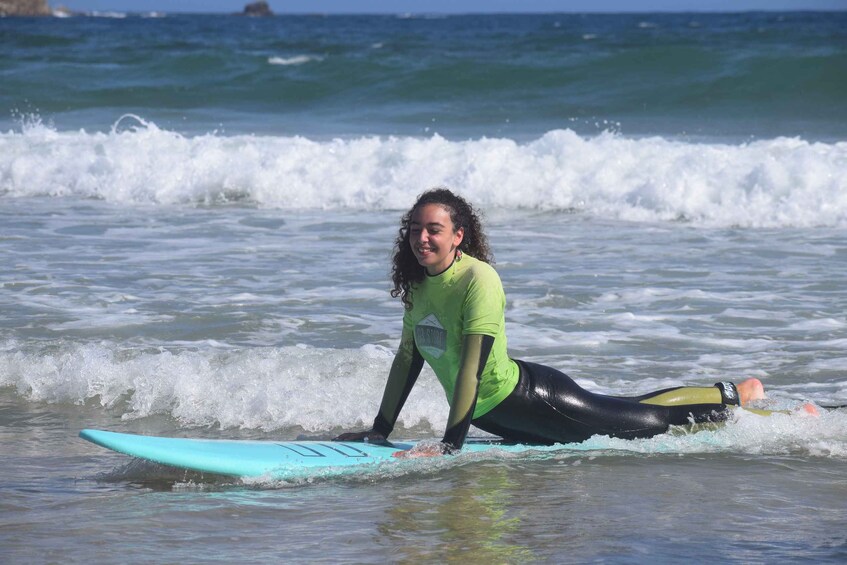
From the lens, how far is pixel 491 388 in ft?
15.5

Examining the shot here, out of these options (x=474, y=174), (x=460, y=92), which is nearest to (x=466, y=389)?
(x=474, y=174)

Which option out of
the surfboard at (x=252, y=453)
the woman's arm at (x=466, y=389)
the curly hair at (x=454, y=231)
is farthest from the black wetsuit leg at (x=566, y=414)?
the curly hair at (x=454, y=231)

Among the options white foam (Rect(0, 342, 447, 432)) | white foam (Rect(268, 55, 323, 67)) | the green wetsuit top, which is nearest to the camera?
the green wetsuit top

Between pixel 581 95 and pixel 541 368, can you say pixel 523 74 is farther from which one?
pixel 541 368

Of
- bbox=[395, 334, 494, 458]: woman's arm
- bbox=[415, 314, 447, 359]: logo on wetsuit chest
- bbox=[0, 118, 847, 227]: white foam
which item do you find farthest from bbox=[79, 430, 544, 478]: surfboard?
bbox=[0, 118, 847, 227]: white foam

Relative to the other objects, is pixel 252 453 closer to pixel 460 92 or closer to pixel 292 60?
pixel 460 92

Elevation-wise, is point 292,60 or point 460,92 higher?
point 292,60

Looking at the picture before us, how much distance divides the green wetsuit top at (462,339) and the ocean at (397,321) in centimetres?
33

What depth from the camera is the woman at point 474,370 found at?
14.7 ft

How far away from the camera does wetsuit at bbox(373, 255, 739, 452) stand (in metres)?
4.48

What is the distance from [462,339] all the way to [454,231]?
0.42 metres

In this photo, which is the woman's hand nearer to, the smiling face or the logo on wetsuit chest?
the logo on wetsuit chest

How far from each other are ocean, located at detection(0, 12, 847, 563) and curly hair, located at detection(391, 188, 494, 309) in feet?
2.43

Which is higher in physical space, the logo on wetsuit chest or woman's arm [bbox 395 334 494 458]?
the logo on wetsuit chest
